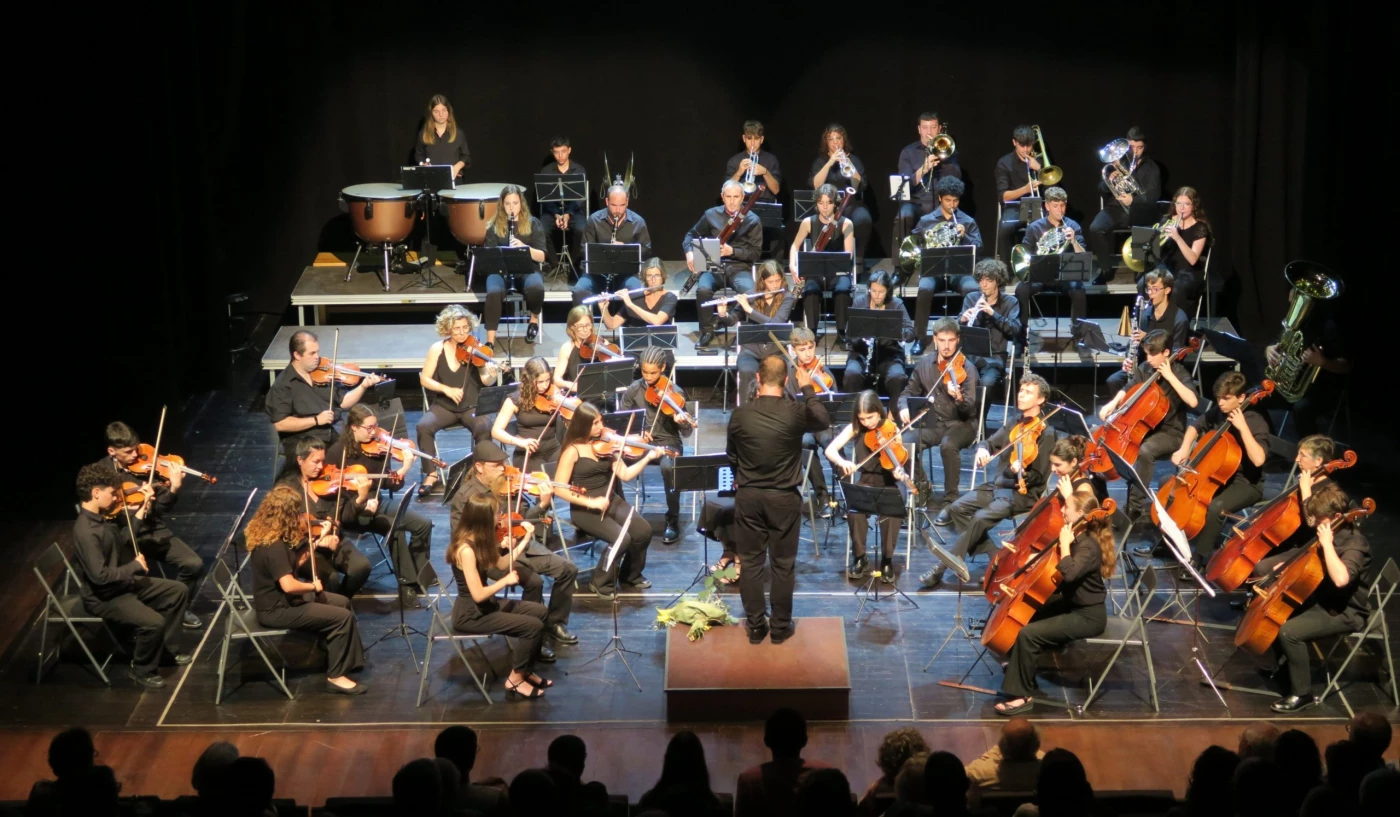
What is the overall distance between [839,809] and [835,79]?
9.97 metres

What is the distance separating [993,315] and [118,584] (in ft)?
20.8

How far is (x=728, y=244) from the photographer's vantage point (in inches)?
500

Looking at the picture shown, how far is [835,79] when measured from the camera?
14000 millimetres

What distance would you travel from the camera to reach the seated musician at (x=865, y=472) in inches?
356

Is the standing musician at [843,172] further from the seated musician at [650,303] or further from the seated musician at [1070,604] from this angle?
the seated musician at [1070,604]

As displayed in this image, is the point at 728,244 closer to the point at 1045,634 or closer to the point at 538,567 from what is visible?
the point at 538,567

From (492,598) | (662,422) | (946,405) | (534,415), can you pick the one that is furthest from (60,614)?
(946,405)

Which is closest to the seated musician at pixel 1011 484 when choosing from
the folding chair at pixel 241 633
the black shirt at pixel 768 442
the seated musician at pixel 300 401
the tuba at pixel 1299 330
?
the black shirt at pixel 768 442

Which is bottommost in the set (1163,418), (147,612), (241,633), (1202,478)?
(241,633)

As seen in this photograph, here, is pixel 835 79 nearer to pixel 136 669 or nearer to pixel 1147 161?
pixel 1147 161

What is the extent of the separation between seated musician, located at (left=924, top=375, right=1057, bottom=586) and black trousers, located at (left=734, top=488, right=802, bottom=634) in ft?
4.35

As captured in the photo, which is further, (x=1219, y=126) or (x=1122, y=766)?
(x=1219, y=126)

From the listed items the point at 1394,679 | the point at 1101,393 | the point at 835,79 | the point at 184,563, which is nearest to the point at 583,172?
the point at 835,79

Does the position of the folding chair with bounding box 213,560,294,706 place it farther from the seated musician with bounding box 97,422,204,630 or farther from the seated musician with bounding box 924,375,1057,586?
the seated musician with bounding box 924,375,1057,586
